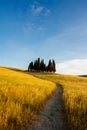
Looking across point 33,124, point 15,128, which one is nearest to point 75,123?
point 33,124

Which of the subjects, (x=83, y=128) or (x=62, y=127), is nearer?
(x=83, y=128)

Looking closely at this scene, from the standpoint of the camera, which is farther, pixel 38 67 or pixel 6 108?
pixel 38 67

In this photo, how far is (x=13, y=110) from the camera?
7574 mm

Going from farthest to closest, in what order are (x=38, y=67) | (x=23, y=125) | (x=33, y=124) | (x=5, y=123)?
(x=38, y=67)
(x=33, y=124)
(x=23, y=125)
(x=5, y=123)

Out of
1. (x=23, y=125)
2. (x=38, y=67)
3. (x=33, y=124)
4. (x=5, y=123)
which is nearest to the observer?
(x=5, y=123)

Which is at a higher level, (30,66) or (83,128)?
(30,66)

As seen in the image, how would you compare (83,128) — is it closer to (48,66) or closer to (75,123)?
Answer: (75,123)

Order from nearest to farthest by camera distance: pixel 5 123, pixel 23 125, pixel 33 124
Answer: pixel 5 123 < pixel 23 125 < pixel 33 124

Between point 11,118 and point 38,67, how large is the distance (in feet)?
327

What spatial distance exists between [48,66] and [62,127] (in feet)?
331

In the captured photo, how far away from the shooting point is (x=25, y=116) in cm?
752

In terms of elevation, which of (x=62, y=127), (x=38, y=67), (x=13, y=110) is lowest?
(x=62, y=127)

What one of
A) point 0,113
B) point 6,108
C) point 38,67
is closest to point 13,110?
point 6,108

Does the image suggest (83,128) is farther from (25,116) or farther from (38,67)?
(38,67)
